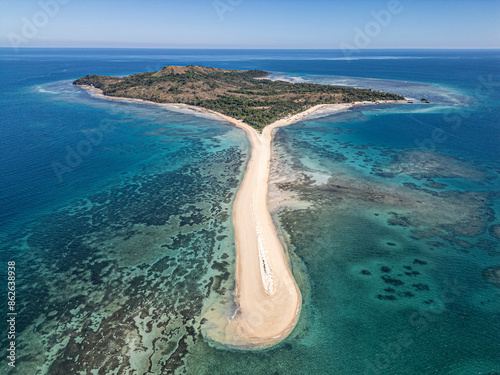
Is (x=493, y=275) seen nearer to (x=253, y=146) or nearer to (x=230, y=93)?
(x=253, y=146)

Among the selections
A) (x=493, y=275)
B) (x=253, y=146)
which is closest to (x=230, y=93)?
(x=253, y=146)

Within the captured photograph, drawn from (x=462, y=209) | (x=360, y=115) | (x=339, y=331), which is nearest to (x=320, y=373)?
(x=339, y=331)

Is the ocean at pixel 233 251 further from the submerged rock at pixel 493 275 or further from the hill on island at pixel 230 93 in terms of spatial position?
the hill on island at pixel 230 93

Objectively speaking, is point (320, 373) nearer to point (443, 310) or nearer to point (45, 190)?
point (443, 310)

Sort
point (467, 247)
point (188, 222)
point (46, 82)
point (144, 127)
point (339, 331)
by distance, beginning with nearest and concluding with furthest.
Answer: point (339, 331)
point (467, 247)
point (188, 222)
point (144, 127)
point (46, 82)

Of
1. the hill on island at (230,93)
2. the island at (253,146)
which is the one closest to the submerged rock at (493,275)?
the island at (253,146)

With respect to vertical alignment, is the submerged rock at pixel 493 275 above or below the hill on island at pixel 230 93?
below
